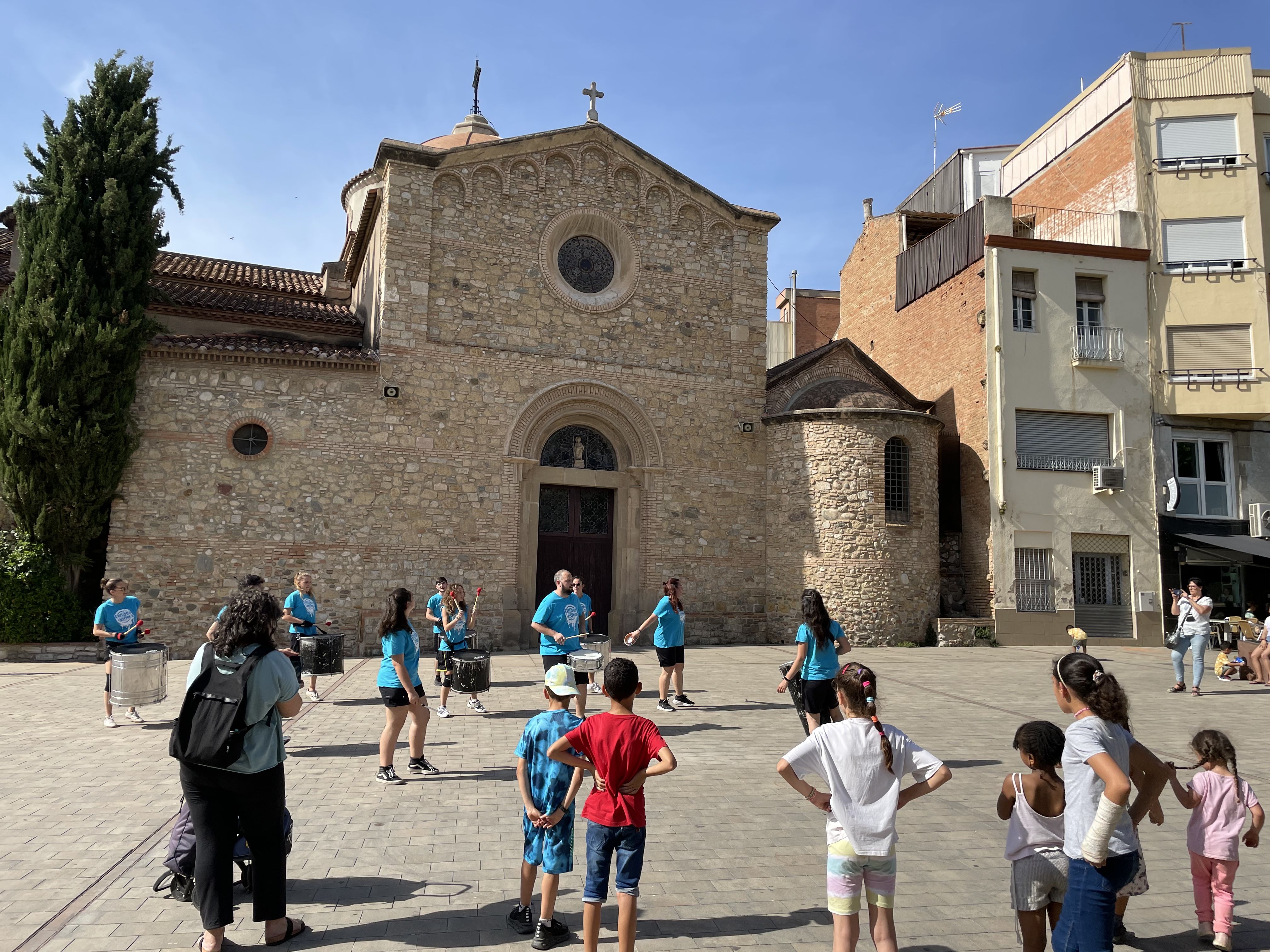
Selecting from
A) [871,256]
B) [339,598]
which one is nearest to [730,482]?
[339,598]

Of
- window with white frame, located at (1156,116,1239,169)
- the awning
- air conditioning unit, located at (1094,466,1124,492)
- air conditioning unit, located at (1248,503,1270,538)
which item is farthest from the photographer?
window with white frame, located at (1156,116,1239,169)

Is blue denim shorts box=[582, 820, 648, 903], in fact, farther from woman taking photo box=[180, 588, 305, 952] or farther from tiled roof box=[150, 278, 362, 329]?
tiled roof box=[150, 278, 362, 329]

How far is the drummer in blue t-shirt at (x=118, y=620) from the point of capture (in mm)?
9523

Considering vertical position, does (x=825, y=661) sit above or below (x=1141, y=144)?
below

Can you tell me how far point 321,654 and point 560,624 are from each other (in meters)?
3.32

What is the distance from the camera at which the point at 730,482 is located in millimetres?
19422

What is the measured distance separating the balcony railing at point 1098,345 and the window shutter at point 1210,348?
145cm

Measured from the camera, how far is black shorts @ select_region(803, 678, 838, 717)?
721cm

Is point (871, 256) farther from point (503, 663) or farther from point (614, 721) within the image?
point (614, 721)

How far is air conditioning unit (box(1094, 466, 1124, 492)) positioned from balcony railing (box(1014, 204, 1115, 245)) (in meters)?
6.01

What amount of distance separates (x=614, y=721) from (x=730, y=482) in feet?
51.6

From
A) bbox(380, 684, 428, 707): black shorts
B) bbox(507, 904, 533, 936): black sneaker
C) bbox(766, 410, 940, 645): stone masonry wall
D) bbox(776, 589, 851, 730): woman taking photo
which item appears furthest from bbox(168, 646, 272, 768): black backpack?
bbox(766, 410, 940, 645): stone masonry wall

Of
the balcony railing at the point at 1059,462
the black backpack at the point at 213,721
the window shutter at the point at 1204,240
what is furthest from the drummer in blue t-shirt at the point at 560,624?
the window shutter at the point at 1204,240

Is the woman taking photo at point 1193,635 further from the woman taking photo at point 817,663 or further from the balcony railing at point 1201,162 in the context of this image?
the balcony railing at point 1201,162
